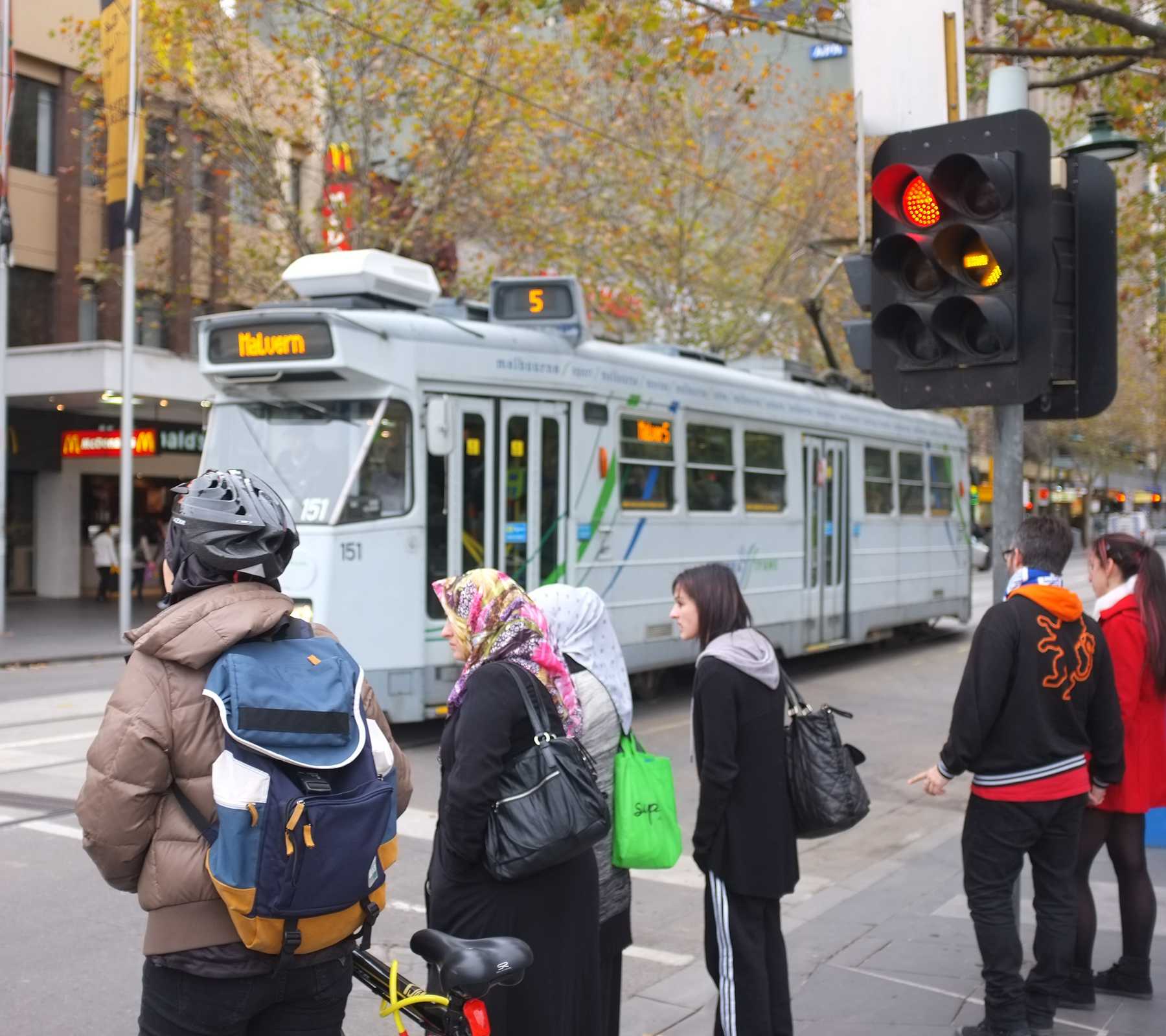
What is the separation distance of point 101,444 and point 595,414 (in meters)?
16.5

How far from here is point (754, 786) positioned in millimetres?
4250

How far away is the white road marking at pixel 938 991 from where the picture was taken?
4.73 meters

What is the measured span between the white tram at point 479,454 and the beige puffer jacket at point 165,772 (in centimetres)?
720

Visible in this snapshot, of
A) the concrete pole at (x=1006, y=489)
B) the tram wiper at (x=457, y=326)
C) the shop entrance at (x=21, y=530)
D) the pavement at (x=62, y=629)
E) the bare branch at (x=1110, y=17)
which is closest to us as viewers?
the concrete pole at (x=1006, y=489)

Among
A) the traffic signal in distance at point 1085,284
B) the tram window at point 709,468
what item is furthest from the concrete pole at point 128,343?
the traffic signal in distance at point 1085,284

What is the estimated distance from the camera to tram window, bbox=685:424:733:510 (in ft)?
42.9

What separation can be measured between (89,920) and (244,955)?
3.89 m

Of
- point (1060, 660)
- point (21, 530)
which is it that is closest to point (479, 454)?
point (1060, 660)

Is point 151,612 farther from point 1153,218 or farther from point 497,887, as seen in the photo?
point 497,887

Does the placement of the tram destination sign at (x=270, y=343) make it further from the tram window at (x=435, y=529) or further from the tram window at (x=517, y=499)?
the tram window at (x=517, y=499)

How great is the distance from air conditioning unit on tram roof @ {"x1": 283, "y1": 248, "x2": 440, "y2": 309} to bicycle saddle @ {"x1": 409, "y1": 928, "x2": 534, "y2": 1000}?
820 cm

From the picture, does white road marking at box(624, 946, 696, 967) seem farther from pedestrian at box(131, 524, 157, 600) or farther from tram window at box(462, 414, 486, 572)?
pedestrian at box(131, 524, 157, 600)

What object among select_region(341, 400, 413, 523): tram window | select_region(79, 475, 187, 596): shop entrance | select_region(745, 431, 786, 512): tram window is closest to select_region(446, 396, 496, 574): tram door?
select_region(341, 400, 413, 523): tram window

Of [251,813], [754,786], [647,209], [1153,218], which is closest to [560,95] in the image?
[647,209]
